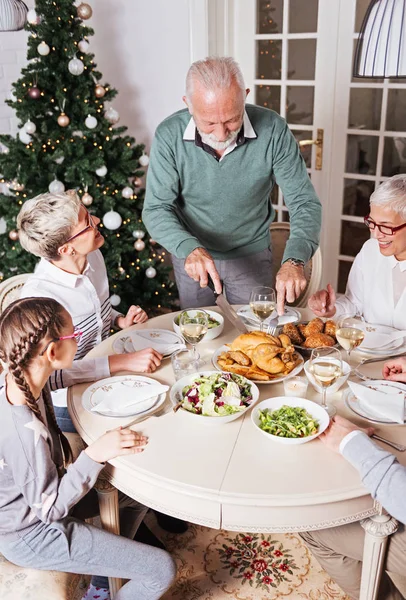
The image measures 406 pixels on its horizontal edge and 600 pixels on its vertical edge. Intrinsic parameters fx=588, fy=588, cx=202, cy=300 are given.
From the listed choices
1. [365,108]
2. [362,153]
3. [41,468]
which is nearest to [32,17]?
[365,108]

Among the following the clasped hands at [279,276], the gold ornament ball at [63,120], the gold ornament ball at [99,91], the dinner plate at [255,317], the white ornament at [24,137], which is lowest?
the dinner plate at [255,317]

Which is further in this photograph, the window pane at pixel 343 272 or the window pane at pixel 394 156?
the window pane at pixel 343 272

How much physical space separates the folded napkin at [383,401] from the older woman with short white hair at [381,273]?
1.63 ft

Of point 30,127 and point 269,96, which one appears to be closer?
point 30,127

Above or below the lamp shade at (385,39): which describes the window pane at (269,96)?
below

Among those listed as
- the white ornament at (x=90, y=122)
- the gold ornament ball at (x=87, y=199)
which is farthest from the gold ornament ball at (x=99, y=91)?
the gold ornament ball at (x=87, y=199)

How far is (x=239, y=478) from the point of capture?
4.50 feet

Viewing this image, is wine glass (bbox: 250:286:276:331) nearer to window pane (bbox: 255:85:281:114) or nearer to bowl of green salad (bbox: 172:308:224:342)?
bowl of green salad (bbox: 172:308:224:342)

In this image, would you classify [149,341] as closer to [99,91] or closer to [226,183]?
[226,183]

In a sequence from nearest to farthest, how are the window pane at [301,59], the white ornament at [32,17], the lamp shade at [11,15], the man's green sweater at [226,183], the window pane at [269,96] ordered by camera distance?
the man's green sweater at [226,183] < the lamp shade at [11,15] < the white ornament at [32,17] < the window pane at [301,59] < the window pane at [269,96]

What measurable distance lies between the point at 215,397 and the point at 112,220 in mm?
1934

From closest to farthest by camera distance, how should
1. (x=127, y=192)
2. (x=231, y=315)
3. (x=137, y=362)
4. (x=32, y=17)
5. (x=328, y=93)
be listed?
(x=137, y=362) < (x=231, y=315) < (x=32, y=17) < (x=127, y=192) < (x=328, y=93)

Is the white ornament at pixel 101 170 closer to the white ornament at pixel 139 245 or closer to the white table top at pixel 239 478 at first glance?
the white ornament at pixel 139 245

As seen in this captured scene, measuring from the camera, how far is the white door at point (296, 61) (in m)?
3.50
